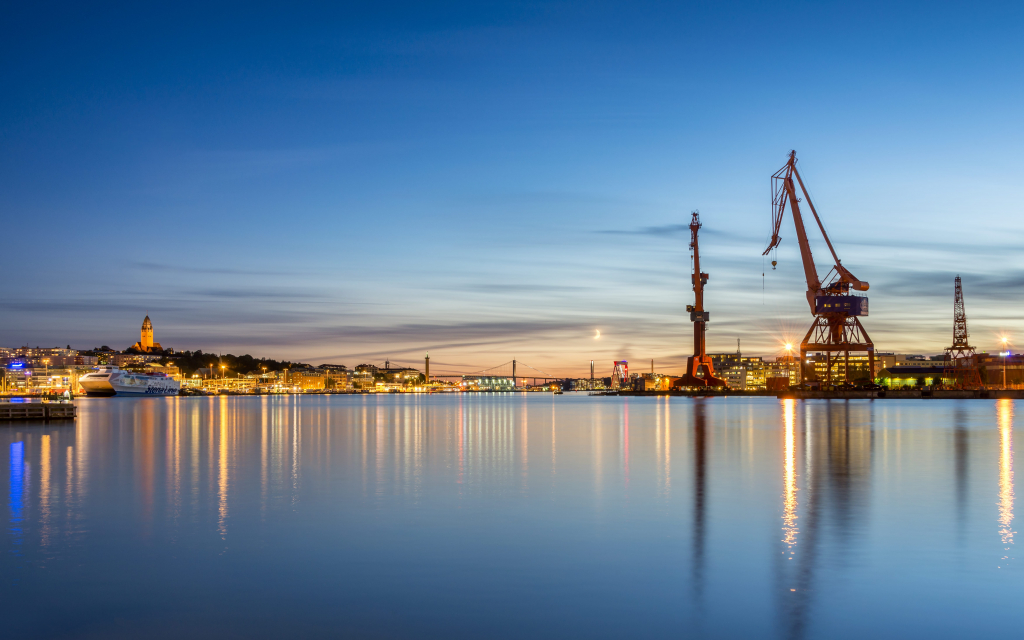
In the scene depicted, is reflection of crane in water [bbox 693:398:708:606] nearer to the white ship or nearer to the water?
the water

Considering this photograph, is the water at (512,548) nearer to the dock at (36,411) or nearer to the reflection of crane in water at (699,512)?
the reflection of crane in water at (699,512)

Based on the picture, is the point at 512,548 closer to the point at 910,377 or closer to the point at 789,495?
the point at 789,495

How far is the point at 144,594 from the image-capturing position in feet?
28.8

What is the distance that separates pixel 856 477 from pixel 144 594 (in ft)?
53.2

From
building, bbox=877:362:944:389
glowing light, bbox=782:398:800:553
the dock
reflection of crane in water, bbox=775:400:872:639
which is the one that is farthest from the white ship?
glowing light, bbox=782:398:800:553

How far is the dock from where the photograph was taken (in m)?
46.6

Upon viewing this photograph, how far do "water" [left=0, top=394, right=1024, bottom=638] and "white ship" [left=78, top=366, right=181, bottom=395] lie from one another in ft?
400

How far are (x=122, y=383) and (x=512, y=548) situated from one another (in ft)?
473

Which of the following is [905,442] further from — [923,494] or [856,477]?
[923,494]

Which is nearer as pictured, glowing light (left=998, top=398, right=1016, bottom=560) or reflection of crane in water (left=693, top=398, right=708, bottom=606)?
reflection of crane in water (left=693, top=398, right=708, bottom=606)

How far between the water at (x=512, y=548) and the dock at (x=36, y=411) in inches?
1037

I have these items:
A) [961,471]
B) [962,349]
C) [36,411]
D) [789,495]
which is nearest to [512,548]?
[789,495]

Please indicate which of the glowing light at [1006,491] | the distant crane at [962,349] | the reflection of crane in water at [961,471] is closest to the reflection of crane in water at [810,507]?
the reflection of crane in water at [961,471]

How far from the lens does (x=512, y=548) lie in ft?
37.1
